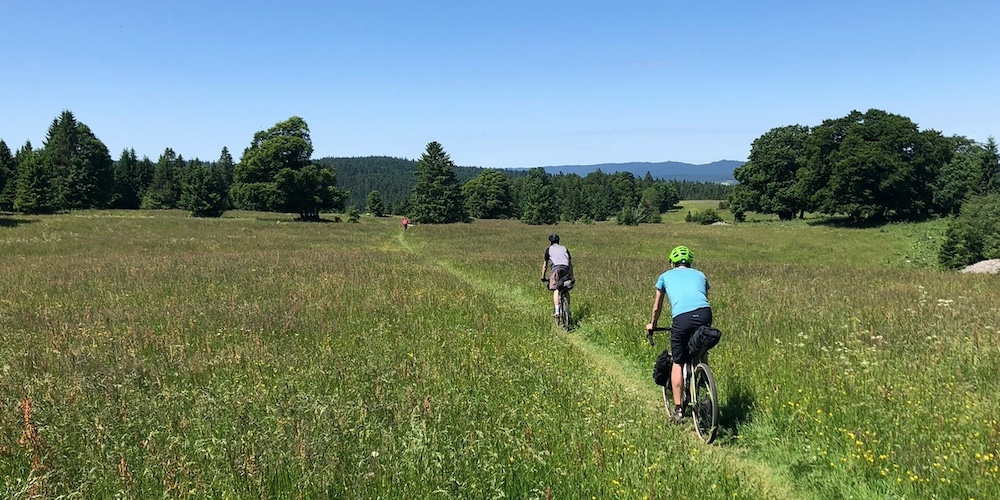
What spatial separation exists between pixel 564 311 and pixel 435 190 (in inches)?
2558

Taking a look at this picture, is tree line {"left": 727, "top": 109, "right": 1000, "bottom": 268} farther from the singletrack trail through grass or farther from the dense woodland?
the singletrack trail through grass

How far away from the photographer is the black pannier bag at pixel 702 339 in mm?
5910

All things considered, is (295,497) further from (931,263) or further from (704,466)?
(931,263)

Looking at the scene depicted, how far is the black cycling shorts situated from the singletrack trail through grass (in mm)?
860

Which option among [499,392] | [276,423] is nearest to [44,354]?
[276,423]

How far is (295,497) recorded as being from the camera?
432 cm

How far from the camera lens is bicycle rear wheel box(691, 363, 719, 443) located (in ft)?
19.1

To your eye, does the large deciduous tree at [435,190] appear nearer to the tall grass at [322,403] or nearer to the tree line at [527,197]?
the tree line at [527,197]

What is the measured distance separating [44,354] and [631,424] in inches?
344

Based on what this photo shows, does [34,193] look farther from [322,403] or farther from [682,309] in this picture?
[682,309]

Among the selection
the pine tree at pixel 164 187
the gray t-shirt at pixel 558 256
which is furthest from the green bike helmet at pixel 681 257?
the pine tree at pixel 164 187

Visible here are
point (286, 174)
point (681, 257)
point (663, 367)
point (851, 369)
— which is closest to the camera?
point (681, 257)

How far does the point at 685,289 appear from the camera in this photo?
626cm

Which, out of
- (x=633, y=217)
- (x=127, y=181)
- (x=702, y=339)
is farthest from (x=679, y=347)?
(x=127, y=181)
